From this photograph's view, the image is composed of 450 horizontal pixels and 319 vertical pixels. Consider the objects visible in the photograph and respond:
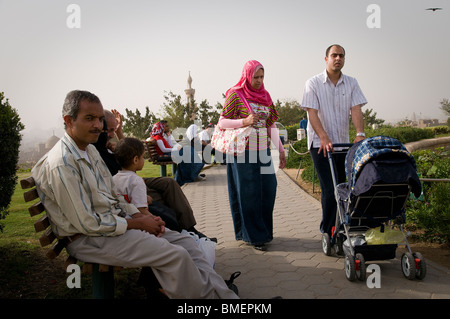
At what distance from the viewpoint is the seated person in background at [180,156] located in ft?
32.2

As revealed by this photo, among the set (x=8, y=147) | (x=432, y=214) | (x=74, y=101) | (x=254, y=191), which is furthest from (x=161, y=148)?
(x=74, y=101)

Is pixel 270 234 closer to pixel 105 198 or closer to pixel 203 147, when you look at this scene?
pixel 105 198

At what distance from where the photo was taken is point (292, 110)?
48719 millimetres

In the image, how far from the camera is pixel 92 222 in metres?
2.54

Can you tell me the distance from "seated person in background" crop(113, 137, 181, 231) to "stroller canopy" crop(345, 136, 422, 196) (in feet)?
5.53

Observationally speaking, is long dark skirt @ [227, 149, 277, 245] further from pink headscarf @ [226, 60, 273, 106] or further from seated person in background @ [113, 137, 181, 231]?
seated person in background @ [113, 137, 181, 231]

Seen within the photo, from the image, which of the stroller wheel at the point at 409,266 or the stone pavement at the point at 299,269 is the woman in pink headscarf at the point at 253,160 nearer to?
the stone pavement at the point at 299,269

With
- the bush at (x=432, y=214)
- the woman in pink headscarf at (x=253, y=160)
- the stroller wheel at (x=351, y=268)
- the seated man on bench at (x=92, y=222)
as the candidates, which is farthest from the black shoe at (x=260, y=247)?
the bush at (x=432, y=214)

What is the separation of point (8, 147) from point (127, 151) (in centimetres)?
128

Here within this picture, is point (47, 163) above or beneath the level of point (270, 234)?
above

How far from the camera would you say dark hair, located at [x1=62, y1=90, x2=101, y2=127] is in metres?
2.73

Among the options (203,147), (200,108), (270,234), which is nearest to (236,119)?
(270,234)

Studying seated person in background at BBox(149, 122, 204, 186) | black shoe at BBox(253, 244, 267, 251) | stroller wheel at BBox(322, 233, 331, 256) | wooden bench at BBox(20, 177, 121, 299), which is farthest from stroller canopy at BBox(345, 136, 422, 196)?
seated person in background at BBox(149, 122, 204, 186)
